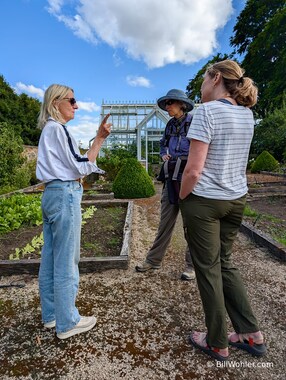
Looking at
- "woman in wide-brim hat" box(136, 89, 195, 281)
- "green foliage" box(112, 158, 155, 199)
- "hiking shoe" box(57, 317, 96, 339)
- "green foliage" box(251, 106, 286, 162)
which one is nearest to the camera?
"hiking shoe" box(57, 317, 96, 339)

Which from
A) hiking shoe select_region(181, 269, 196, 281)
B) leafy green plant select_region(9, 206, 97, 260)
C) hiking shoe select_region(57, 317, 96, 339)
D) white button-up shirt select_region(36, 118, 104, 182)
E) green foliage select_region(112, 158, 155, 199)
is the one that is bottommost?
hiking shoe select_region(57, 317, 96, 339)

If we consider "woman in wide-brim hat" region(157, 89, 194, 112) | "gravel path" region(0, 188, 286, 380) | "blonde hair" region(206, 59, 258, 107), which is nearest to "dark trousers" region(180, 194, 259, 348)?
"gravel path" region(0, 188, 286, 380)

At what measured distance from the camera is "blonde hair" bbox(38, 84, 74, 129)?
1.80 metres

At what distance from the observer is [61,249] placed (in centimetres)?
184

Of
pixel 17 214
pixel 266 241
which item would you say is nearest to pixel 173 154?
pixel 266 241

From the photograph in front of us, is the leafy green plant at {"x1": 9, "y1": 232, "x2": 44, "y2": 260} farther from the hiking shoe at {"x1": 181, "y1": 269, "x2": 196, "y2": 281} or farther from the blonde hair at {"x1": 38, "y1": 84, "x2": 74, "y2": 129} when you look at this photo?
the blonde hair at {"x1": 38, "y1": 84, "x2": 74, "y2": 129}

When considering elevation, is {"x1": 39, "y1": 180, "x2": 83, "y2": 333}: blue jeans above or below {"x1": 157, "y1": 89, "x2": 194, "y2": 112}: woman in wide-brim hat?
below

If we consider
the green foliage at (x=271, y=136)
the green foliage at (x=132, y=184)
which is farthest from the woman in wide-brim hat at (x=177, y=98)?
the green foliage at (x=271, y=136)

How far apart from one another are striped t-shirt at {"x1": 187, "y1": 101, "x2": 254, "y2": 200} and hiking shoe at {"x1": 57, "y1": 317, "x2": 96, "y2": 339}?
1411 mm

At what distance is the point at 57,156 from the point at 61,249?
67 cm

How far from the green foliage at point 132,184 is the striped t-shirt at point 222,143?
21.4ft

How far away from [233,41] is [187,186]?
26817 mm

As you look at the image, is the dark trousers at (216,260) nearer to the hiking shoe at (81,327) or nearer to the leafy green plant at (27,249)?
the hiking shoe at (81,327)

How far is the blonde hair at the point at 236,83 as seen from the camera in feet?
5.20
